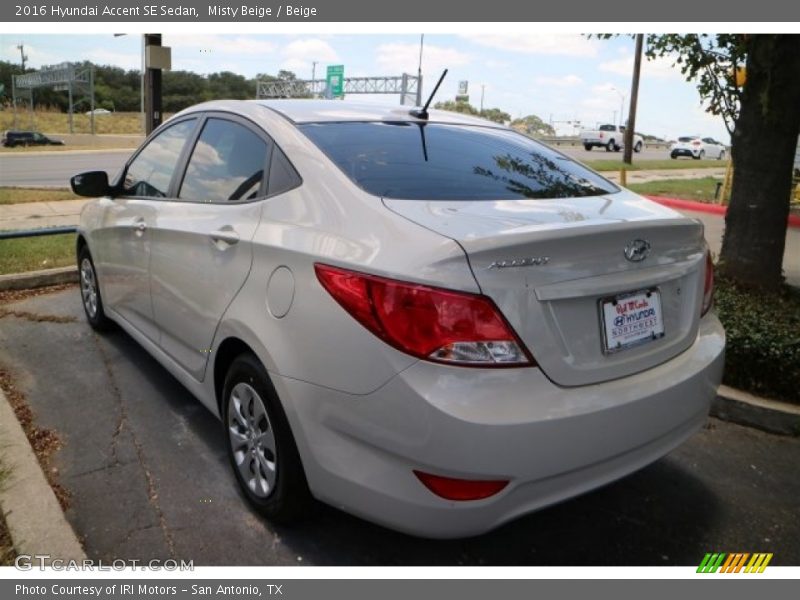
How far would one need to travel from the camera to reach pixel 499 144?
10.9 ft

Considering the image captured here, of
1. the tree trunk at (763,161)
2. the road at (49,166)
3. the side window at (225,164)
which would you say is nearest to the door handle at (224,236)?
the side window at (225,164)

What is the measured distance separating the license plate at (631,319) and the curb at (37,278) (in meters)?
5.69

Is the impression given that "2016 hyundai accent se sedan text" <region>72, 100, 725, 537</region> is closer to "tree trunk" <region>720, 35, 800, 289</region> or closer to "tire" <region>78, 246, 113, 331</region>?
"tire" <region>78, 246, 113, 331</region>

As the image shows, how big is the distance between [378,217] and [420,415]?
2.28ft

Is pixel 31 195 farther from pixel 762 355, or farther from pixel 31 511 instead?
pixel 762 355

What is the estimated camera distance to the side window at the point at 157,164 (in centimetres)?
375

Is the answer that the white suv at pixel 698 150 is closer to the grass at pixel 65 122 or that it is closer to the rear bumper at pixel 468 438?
the grass at pixel 65 122

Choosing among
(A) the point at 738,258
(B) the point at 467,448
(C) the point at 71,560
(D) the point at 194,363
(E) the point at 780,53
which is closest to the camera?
(B) the point at 467,448

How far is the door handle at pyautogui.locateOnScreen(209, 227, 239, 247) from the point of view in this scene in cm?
281

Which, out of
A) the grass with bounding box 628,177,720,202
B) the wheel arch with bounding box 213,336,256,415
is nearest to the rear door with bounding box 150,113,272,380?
the wheel arch with bounding box 213,336,256,415

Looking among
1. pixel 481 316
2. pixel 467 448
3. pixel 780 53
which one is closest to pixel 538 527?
pixel 467 448

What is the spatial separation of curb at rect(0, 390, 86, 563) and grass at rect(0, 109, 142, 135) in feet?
193

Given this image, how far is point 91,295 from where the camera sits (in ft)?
16.4

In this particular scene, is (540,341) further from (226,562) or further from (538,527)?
(226,562)
